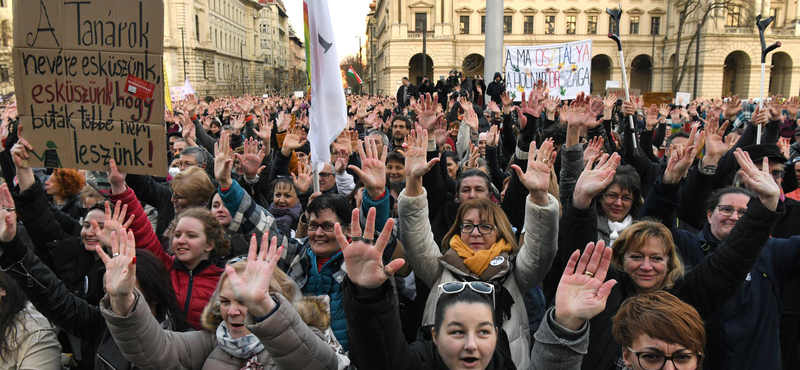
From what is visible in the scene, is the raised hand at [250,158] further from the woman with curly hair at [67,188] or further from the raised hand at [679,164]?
the raised hand at [679,164]

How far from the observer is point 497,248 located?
2.89 m

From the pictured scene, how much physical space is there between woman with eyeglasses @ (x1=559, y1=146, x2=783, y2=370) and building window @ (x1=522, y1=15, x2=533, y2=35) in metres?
54.5

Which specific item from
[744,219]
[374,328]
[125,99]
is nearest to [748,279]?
Answer: [744,219]

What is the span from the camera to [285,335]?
6.75ft

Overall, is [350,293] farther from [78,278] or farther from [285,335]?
[78,278]

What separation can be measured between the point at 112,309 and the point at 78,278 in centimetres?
132

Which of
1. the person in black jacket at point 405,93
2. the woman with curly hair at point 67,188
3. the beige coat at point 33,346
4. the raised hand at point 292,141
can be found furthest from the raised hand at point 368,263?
the person in black jacket at point 405,93

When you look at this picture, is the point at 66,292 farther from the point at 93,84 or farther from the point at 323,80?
the point at 323,80

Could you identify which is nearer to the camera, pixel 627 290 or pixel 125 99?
pixel 627 290

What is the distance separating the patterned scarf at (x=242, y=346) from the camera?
2.32m

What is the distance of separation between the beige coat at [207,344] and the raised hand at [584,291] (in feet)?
3.19

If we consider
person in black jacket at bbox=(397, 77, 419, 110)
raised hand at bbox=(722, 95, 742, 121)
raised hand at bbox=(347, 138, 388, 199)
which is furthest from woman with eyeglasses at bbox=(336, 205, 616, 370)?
person in black jacket at bbox=(397, 77, 419, 110)

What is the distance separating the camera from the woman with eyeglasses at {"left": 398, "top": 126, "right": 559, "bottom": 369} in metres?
2.76

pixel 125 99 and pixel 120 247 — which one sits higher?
pixel 125 99
